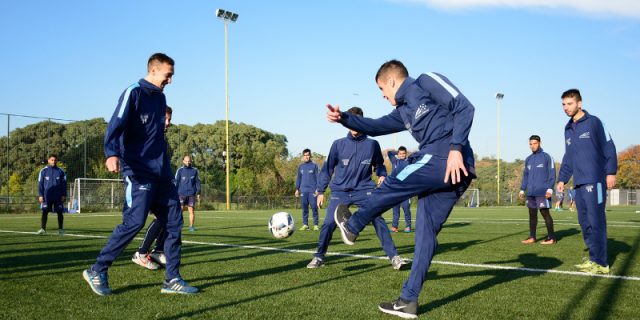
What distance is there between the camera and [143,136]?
5285 millimetres

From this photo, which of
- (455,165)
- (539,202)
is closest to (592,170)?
(455,165)

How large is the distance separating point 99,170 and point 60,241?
2498 centimetres

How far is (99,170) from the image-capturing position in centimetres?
3409

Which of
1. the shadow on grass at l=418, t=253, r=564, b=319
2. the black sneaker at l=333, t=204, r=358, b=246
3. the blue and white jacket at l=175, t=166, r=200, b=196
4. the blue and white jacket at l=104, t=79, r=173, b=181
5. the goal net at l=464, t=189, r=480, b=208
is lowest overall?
the goal net at l=464, t=189, r=480, b=208

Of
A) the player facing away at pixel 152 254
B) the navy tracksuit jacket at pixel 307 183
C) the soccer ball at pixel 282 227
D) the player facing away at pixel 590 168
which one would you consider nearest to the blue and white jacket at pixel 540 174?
the player facing away at pixel 590 168

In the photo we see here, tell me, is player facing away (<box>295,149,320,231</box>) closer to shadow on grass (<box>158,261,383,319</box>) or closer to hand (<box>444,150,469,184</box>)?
shadow on grass (<box>158,261,383,319</box>)

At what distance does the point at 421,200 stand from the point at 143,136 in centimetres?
271

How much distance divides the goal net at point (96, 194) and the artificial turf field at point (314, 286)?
24.2 meters

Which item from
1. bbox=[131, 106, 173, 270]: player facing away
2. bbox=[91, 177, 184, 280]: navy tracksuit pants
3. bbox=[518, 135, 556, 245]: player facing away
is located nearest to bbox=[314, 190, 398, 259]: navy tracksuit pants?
bbox=[131, 106, 173, 270]: player facing away

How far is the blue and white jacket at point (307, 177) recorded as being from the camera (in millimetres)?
17641

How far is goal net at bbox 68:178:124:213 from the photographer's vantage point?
32.0 metres

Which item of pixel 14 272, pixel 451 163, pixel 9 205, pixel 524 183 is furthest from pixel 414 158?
pixel 9 205

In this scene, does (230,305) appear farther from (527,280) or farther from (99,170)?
(99,170)

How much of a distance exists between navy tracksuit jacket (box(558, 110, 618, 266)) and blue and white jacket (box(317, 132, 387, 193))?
2.71 meters
